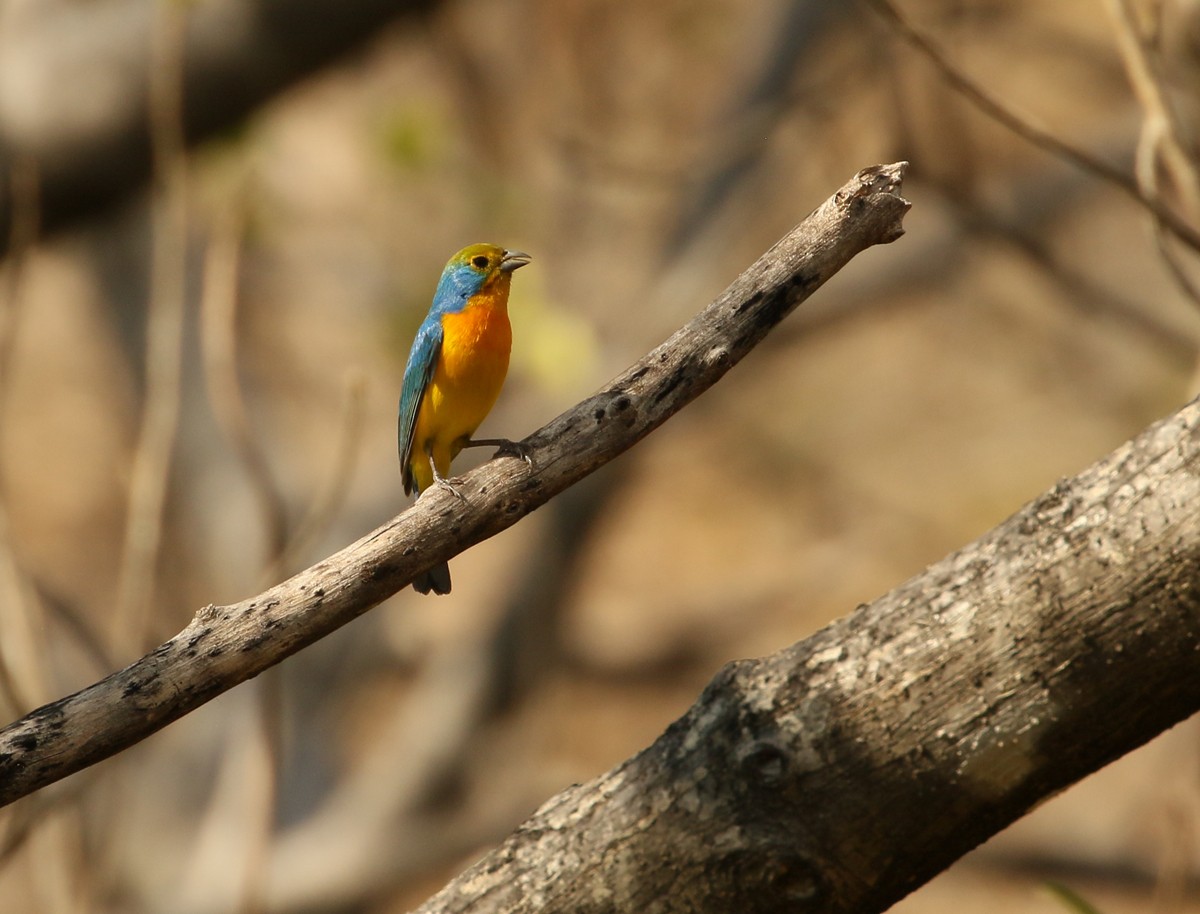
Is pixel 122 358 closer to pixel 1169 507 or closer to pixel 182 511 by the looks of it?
pixel 182 511

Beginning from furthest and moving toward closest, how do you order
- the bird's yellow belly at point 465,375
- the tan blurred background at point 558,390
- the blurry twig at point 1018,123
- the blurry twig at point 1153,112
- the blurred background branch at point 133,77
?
the tan blurred background at point 558,390 < the blurred background branch at point 133,77 < the bird's yellow belly at point 465,375 < the blurry twig at point 1153,112 < the blurry twig at point 1018,123

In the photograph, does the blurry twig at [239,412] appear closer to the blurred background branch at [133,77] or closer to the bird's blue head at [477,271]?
the bird's blue head at [477,271]

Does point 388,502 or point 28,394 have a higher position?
point 28,394

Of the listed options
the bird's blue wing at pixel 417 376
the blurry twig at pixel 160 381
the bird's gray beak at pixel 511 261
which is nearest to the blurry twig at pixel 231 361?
the blurry twig at pixel 160 381

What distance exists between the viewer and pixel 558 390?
6492 millimetres

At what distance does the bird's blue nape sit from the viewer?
4105 mm

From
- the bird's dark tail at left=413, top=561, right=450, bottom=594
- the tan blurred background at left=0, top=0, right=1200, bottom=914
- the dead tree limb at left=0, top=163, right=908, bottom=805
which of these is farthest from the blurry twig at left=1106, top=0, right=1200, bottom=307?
the bird's dark tail at left=413, top=561, right=450, bottom=594

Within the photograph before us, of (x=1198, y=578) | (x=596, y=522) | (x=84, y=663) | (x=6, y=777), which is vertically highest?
(x=84, y=663)

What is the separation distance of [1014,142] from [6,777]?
10349mm

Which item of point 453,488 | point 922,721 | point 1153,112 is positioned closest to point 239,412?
point 453,488

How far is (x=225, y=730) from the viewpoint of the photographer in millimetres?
7535

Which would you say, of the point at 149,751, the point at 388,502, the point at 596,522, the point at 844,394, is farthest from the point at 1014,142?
the point at 149,751

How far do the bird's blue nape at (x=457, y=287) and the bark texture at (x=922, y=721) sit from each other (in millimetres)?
2254

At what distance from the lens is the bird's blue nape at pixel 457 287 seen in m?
4.11
